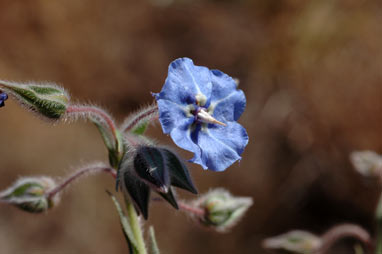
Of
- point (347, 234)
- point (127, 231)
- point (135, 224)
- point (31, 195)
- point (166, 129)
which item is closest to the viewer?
point (166, 129)

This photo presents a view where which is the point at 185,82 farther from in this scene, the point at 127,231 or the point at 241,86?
the point at 241,86

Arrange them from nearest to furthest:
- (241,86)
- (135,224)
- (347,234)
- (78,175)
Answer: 1. (135,224)
2. (78,175)
3. (347,234)
4. (241,86)

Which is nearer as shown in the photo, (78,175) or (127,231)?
(127,231)

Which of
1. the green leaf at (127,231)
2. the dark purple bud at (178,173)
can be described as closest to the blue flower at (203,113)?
the dark purple bud at (178,173)

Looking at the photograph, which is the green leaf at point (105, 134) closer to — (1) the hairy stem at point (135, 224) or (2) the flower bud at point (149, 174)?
(2) the flower bud at point (149, 174)

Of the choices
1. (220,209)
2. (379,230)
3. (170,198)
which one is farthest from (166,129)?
(379,230)

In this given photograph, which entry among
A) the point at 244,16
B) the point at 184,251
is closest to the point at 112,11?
the point at 244,16
